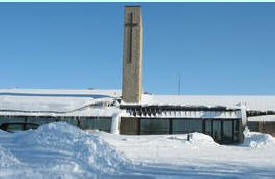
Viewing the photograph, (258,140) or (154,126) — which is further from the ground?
(154,126)

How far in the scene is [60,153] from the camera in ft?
34.3

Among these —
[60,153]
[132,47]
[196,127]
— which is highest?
[132,47]

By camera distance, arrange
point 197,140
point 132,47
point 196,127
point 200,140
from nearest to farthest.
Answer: point 197,140
point 200,140
point 196,127
point 132,47

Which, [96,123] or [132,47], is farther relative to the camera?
[132,47]

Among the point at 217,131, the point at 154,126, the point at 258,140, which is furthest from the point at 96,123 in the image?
the point at 258,140

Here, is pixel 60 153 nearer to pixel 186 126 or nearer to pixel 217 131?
pixel 186 126

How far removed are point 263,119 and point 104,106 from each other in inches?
376

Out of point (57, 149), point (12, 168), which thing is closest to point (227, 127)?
point (57, 149)

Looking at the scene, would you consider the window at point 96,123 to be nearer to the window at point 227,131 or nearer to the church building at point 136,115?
the church building at point 136,115

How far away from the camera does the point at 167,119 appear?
2759 cm

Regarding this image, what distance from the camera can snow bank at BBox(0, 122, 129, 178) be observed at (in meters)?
9.39

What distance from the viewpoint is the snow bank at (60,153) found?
9.39 meters

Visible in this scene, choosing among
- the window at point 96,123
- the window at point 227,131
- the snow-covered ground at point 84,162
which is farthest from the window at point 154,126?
the snow-covered ground at point 84,162

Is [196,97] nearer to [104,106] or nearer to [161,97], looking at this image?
[161,97]
